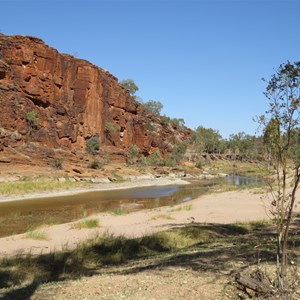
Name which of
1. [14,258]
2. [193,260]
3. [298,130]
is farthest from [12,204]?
[298,130]

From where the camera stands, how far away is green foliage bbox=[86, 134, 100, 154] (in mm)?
79562

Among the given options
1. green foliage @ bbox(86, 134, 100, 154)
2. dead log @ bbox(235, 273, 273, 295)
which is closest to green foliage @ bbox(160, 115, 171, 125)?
green foliage @ bbox(86, 134, 100, 154)

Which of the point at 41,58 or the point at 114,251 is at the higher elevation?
the point at 41,58

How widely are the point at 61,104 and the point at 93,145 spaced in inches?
449

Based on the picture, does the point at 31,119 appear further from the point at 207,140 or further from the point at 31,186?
the point at 207,140

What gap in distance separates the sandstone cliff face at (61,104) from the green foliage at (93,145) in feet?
4.71

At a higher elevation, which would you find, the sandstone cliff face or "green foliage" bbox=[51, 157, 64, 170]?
the sandstone cliff face

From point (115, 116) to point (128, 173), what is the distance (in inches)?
1449

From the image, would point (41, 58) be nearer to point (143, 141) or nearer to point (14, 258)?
point (143, 141)

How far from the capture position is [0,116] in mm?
58625

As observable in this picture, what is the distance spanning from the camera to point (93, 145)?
80688 mm

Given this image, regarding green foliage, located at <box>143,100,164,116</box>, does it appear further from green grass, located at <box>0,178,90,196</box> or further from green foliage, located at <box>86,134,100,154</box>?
green grass, located at <box>0,178,90,196</box>

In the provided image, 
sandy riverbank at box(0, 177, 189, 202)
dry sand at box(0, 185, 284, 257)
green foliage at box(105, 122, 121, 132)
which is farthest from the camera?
green foliage at box(105, 122, 121, 132)

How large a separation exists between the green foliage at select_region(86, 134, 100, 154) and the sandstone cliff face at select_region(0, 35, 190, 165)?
4.71 ft
